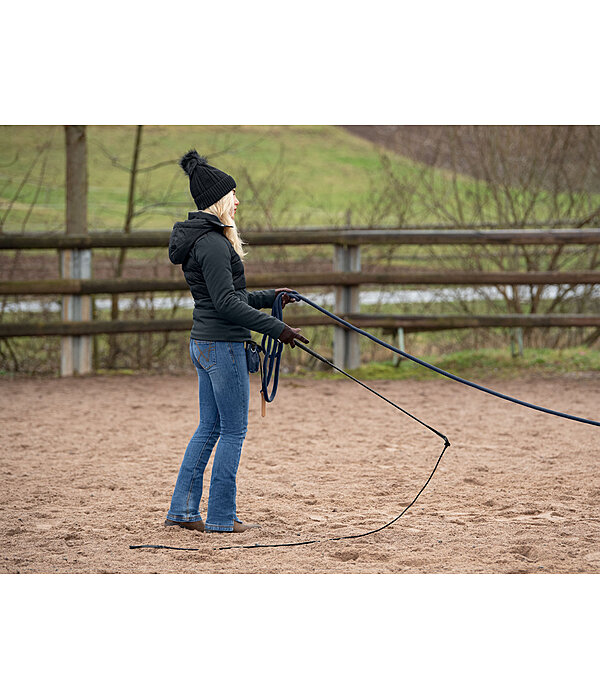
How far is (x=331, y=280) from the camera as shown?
8484mm

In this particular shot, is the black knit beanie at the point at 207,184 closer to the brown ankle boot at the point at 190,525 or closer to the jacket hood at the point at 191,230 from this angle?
the jacket hood at the point at 191,230

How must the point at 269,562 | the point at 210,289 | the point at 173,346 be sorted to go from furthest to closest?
the point at 173,346
the point at 210,289
the point at 269,562

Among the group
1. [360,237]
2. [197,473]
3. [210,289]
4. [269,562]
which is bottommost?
[269,562]

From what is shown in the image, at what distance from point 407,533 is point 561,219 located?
7217 millimetres

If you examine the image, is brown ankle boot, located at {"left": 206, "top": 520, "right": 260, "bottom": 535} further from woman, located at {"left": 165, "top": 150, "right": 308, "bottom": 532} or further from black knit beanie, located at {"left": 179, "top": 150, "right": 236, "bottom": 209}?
black knit beanie, located at {"left": 179, "top": 150, "right": 236, "bottom": 209}

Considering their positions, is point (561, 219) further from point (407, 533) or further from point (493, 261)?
point (407, 533)

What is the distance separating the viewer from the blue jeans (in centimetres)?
369

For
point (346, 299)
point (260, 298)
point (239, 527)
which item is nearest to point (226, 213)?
point (260, 298)

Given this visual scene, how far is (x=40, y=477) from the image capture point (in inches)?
187

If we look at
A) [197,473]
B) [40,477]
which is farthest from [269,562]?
[40,477]

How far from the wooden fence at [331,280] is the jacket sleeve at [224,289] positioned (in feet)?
15.8

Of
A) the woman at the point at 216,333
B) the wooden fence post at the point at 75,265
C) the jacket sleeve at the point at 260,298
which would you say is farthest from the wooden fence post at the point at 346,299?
the woman at the point at 216,333

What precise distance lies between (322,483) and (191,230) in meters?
1.77

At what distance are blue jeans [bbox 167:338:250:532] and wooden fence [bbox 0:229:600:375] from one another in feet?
15.3
